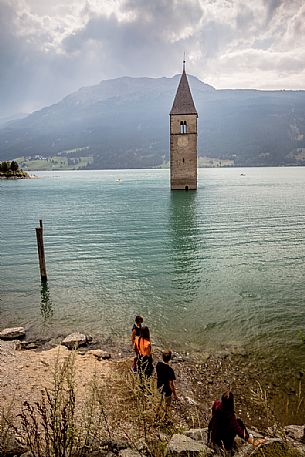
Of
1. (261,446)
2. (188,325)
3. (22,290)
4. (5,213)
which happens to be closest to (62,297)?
(22,290)

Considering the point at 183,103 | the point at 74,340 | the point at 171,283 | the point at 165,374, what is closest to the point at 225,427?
the point at 165,374

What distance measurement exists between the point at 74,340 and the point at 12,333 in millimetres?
2594

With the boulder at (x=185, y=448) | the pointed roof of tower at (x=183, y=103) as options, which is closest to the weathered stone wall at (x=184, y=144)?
the pointed roof of tower at (x=183, y=103)

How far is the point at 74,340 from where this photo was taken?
1191 cm

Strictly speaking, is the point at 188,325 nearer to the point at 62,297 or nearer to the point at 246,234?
the point at 62,297

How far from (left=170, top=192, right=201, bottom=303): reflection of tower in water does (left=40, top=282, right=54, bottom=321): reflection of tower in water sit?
5.92m

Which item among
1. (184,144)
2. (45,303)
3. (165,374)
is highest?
(184,144)

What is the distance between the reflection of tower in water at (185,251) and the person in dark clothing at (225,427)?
9755 millimetres

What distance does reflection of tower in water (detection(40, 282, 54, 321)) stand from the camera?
14.8 m

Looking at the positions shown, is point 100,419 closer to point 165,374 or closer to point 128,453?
point 128,453

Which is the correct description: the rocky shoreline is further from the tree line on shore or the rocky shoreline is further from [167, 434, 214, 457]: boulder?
the tree line on shore

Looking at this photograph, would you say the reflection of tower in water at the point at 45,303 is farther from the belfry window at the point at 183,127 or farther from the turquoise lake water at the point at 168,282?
the belfry window at the point at 183,127

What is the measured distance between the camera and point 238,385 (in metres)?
9.54

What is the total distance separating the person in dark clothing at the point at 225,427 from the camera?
578cm
